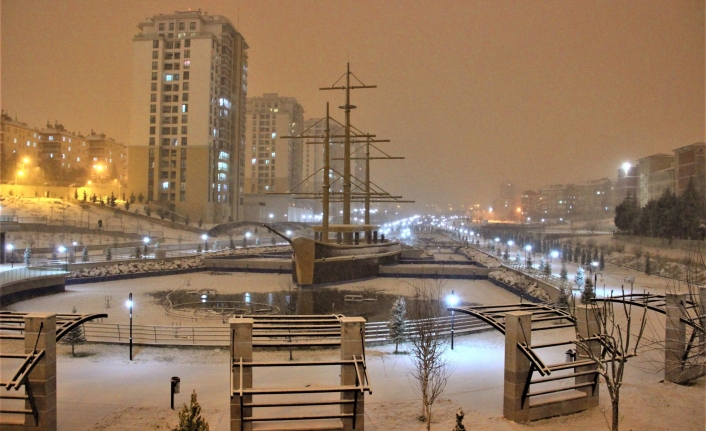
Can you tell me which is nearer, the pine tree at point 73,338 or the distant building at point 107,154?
the pine tree at point 73,338

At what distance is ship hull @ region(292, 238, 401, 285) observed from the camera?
3056 cm

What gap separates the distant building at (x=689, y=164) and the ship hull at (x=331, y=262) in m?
46.2

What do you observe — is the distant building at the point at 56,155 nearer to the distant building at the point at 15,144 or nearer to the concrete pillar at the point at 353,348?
the distant building at the point at 15,144

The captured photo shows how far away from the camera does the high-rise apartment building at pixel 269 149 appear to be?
121m

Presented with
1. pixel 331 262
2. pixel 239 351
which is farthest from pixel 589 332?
pixel 331 262

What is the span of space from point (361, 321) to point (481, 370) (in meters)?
6.39

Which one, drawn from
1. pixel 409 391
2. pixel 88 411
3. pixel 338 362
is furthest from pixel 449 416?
pixel 88 411

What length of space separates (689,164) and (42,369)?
250ft

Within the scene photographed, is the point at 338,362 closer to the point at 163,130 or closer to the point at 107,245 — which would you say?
the point at 107,245

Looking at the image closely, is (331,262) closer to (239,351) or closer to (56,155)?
(239,351)

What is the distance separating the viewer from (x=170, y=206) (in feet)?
219

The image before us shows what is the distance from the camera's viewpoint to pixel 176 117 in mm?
68250

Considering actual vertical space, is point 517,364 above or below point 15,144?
below

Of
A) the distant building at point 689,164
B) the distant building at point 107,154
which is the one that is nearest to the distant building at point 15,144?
the distant building at point 107,154
